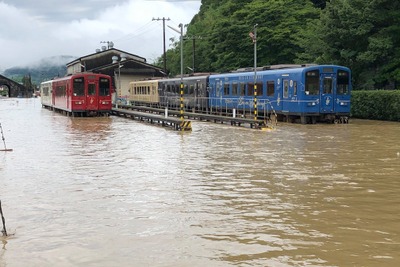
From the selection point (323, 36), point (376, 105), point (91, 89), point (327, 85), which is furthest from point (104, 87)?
point (376, 105)

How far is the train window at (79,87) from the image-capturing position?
3658 cm

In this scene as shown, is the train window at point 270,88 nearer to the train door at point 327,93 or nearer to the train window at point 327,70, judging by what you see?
the train door at point 327,93

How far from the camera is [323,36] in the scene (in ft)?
119

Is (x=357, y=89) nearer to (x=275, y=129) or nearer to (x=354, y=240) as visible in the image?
(x=275, y=129)

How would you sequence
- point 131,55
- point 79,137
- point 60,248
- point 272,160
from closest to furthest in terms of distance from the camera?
point 60,248, point 272,160, point 79,137, point 131,55

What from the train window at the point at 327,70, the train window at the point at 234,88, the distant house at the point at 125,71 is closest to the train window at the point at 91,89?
the train window at the point at 234,88

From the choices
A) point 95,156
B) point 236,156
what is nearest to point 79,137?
point 95,156

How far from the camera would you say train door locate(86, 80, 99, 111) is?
36.9 m

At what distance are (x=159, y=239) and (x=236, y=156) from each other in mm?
8574

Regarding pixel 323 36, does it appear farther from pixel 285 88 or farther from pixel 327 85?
pixel 285 88

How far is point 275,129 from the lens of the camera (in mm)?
25281

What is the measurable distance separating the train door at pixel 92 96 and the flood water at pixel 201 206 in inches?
769

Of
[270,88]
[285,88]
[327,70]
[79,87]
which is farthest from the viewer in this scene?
[79,87]

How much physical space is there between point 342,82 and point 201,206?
2135 centimetres
